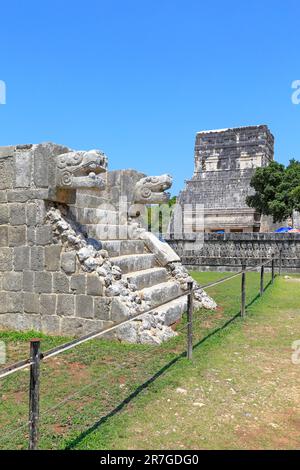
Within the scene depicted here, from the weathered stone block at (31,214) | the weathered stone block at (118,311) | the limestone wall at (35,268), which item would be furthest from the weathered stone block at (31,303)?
the weathered stone block at (118,311)

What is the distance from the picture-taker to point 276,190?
27859 mm

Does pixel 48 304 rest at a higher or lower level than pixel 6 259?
lower

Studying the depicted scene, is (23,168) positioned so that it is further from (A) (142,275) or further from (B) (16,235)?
(A) (142,275)

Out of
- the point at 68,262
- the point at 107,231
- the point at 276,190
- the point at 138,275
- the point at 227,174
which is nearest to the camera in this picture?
the point at 68,262

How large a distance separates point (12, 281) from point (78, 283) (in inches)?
43.9

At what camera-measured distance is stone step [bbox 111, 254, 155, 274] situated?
23.0 ft

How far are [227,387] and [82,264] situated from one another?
259 cm

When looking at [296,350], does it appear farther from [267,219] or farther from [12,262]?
[267,219]

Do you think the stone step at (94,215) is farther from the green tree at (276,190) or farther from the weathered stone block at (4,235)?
the green tree at (276,190)

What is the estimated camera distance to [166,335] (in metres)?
5.78

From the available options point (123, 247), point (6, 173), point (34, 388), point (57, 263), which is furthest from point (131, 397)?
point (123, 247)

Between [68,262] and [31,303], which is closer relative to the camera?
[68,262]

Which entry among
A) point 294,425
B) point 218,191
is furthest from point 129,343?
point 218,191

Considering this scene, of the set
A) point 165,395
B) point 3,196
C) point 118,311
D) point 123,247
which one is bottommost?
point 165,395
